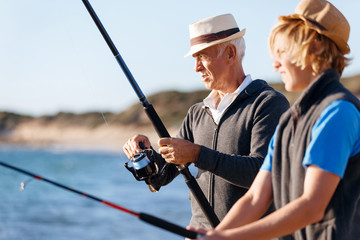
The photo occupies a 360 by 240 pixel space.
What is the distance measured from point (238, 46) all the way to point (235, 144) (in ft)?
1.68

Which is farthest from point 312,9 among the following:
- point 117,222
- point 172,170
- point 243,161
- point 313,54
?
point 117,222

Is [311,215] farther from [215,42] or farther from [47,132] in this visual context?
[47,132]

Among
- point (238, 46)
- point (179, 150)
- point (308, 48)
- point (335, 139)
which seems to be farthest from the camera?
point (238, 46)

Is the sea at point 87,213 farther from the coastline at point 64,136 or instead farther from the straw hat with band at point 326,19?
the coastline at point 64,136

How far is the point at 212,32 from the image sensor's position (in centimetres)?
271

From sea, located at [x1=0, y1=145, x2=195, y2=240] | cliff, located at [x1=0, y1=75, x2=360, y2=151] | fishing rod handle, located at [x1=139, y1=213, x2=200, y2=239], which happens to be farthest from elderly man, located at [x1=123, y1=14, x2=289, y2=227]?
cliff, located at [x1=0, y1=75, x2=360, y2=151]

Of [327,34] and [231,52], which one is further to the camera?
[231,52]

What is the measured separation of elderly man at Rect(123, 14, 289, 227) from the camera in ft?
7.86

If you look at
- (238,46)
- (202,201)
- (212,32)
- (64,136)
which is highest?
(212,32)

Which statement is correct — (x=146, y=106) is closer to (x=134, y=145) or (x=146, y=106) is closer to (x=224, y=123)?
(x=134, y=145)

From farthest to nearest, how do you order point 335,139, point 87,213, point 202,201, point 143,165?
1. point 87,213
2. point 143,165
3. point 202,201
4. point 335,139

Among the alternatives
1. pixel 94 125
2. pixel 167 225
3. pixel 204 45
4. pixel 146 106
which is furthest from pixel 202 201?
pixel 94 125

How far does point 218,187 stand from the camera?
260 cm

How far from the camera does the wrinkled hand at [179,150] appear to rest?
236cm
